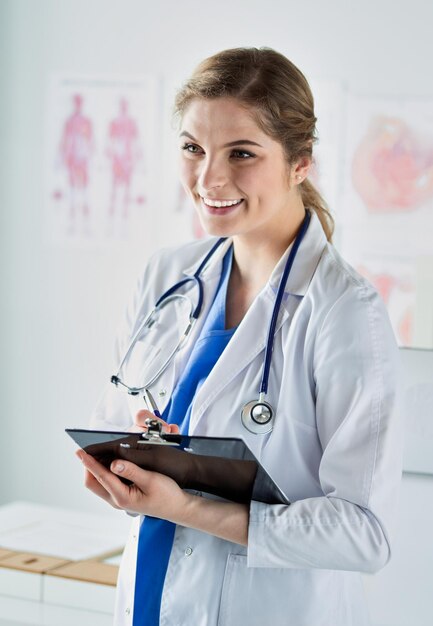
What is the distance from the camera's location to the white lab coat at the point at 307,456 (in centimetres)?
116

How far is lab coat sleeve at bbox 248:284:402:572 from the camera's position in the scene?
115 centimetres

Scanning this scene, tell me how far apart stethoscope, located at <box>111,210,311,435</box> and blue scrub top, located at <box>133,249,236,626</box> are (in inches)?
1.3

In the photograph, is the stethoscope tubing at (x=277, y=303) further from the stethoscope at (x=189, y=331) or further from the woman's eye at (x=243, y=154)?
the woman's eye at (x=243, y=154)

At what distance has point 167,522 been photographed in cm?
131

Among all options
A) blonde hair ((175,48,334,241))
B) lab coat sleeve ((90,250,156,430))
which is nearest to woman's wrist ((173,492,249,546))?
lab coat sleeve ((90,250,156,430))

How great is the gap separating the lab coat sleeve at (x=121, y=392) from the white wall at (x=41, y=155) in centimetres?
171

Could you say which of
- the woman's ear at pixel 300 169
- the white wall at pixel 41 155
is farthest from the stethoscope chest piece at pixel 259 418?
Answer: the white wall at pixel 41 155

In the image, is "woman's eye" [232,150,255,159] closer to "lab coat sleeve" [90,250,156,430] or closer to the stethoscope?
the stethoscope

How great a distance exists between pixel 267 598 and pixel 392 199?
78.4 inches

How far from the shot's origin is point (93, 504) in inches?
133

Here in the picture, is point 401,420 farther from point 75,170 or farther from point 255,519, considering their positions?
point 75,170

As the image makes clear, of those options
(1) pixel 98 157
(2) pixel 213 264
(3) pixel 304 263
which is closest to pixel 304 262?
(3) pixel 304 263

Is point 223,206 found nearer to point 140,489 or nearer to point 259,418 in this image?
point 259,418

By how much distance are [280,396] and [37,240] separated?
7.73ft
